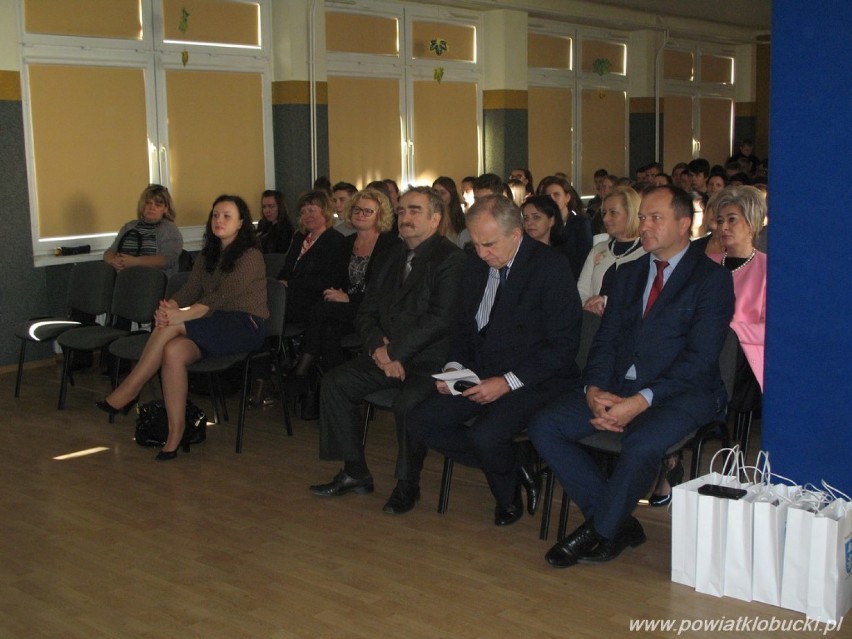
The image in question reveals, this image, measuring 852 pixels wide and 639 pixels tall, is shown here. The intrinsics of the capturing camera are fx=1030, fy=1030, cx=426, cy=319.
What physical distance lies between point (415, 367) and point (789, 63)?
202 centimetres

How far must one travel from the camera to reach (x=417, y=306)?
4727 millimetres

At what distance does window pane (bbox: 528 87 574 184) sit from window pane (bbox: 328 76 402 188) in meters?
2.50

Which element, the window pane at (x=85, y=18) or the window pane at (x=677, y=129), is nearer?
the window pane at (x=85, y=18)

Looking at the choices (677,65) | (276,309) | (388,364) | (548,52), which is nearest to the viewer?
(388,364)

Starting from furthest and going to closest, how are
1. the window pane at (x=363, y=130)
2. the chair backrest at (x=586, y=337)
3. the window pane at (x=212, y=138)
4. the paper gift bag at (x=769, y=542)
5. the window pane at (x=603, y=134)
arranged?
1. the window pane at (x=603, y=134)
2. the window pane at (x=363, y=130)
3. the window pane at (x=212, y=138)
4. the chair backrest at (x=586, y=337)
5. the paper gift bag at (x=769, y=542)

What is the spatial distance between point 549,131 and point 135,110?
20.8ft

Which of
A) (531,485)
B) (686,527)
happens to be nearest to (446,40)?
(531,485)

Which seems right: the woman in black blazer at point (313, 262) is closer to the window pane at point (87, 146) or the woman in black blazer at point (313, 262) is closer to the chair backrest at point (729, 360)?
the window pane at point (87, 146)

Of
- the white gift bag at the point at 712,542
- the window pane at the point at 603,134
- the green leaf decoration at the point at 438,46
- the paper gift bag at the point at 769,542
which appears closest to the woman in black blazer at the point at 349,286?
Answer: the white gift bag at the point at 712,542

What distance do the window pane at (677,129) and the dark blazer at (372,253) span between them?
34.4ft

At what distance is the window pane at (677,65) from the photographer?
15.5 metres

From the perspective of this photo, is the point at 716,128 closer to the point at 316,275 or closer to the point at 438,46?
the point at 438,46

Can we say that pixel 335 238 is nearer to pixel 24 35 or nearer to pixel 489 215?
pixel 489 215

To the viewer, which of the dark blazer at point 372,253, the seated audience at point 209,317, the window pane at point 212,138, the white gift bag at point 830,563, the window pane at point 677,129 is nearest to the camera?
the white gift bag at point 830,563
